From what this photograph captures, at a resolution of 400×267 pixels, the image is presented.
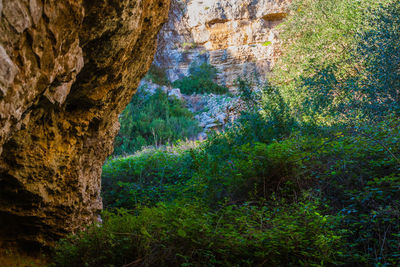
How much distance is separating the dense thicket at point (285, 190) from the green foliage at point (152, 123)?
2397 mm

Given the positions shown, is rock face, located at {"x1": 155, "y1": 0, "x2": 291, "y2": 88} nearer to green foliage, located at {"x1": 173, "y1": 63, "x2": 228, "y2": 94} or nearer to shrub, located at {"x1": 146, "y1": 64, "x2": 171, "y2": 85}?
green foliage, located at {"x1": 173, "y1": 63, "x2": 228, "y2": 94}

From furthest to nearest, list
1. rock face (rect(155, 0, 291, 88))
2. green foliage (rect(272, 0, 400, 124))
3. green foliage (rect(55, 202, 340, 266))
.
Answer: rock face (rect(155, 0, 291, 88)) < green foliage (rect(272, 0, 400, 124)) < green foliage (rect(55, 202, 340, 266))

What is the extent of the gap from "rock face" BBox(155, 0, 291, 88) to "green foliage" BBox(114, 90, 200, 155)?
16.0ft

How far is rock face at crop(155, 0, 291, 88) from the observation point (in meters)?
18.6

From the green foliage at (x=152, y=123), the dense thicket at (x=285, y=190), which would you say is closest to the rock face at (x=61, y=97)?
the dense thicket at (x=285, y=190)

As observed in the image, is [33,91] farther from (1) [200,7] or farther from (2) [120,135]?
(1) [200,7]

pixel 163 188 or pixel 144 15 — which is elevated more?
pixel 144 15

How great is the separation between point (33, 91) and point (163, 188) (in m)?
4.89

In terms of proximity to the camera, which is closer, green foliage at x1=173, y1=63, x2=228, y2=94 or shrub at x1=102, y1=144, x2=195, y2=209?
shrub at x1=102, y1=144, x2=195, y2=209

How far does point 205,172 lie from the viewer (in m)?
5.06

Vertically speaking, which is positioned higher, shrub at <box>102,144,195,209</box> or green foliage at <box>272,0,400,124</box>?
green foliage at <box>272,0,400,124</box>

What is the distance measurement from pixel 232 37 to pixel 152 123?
10.8 metres

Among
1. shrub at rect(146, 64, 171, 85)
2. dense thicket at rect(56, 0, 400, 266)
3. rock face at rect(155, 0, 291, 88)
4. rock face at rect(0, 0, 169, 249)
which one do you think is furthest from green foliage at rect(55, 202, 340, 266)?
rock face at rect(155, 0, 291, 88)

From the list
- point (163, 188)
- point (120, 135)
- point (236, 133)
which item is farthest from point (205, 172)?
point (120, 135)
